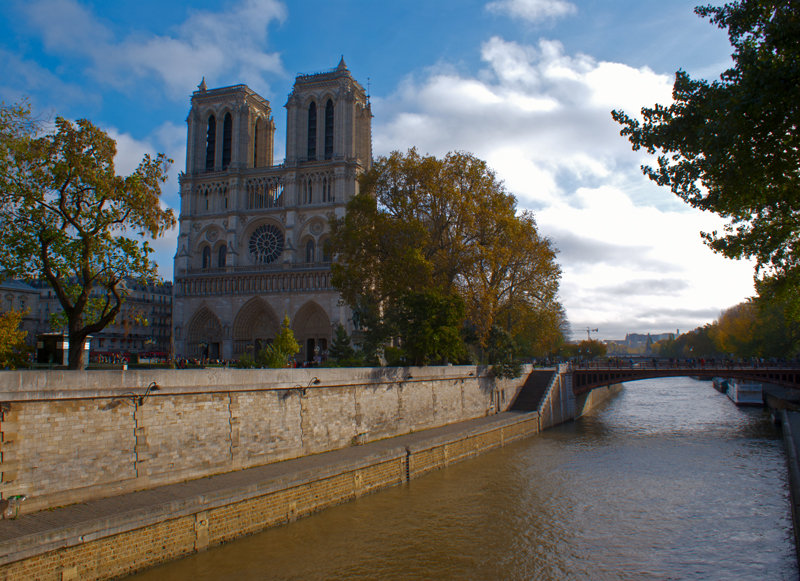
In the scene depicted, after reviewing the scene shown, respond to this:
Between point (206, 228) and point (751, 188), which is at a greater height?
point (206, 228)

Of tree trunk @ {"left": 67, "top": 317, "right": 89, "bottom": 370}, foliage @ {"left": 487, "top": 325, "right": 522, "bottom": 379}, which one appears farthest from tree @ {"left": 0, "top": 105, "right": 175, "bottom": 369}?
foliage @ {"left": 487, "top": 325, "right": 522, "bottom": 379}

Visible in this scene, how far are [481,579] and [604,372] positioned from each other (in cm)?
3102

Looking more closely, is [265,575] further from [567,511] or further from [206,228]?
[206,228]

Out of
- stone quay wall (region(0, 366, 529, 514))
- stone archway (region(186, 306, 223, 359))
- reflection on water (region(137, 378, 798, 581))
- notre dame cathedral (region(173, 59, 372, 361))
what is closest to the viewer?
stone quay wall (region(0, 366, 529, 514))

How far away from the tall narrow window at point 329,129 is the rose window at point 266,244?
29.4ft

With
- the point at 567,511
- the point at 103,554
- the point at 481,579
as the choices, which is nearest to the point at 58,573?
the point at 103,554

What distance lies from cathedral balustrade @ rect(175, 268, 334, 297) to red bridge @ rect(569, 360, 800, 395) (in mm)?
23743

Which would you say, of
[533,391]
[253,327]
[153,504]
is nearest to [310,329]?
[253,327]

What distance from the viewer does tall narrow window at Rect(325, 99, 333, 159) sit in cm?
6094

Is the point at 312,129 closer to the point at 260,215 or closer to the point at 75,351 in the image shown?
the point at 260,215

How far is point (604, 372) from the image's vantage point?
1620 inches

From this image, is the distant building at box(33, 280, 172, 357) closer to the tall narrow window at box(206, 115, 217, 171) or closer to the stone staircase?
the tall narrow window at box(206, 115, 217, 171)

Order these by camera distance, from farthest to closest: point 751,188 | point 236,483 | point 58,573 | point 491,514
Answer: point 491,514 < point 236,483 < point 751,188 < point 58,573

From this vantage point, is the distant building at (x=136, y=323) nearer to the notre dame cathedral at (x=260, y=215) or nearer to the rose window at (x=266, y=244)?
the notre dame cathedral at (x=260, y=215)
